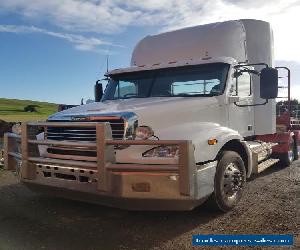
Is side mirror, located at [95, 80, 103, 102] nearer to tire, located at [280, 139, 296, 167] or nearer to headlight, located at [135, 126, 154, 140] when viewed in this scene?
headlight, located at [135, 126, 154, 140]

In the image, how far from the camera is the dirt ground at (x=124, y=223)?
182 inches

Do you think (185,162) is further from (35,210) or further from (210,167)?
(35,210)

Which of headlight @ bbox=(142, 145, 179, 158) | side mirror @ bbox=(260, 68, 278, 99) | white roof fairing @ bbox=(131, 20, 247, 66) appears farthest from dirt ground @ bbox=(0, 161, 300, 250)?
white roof fairing @ bbox=(131, 20, 247, 66)

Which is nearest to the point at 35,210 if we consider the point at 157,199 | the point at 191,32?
the point at 157,199

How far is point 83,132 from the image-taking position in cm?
507

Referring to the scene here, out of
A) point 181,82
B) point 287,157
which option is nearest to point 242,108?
point 181,82

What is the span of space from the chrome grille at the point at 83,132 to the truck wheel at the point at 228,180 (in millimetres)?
1536

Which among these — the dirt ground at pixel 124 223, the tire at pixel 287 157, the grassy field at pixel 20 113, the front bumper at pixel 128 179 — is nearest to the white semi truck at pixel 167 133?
the front bumper at pixel 128 179

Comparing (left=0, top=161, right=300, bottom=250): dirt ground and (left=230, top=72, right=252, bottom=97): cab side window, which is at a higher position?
(left=230, top=72, right=252, bottom=97): cab side window

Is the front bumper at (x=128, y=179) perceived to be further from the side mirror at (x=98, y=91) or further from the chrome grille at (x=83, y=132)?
the side mirror at (x=98, y=91)

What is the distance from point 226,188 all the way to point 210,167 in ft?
2.55

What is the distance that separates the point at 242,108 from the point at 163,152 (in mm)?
2895

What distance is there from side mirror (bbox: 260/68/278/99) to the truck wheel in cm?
133

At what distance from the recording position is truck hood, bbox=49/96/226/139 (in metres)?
5.33
